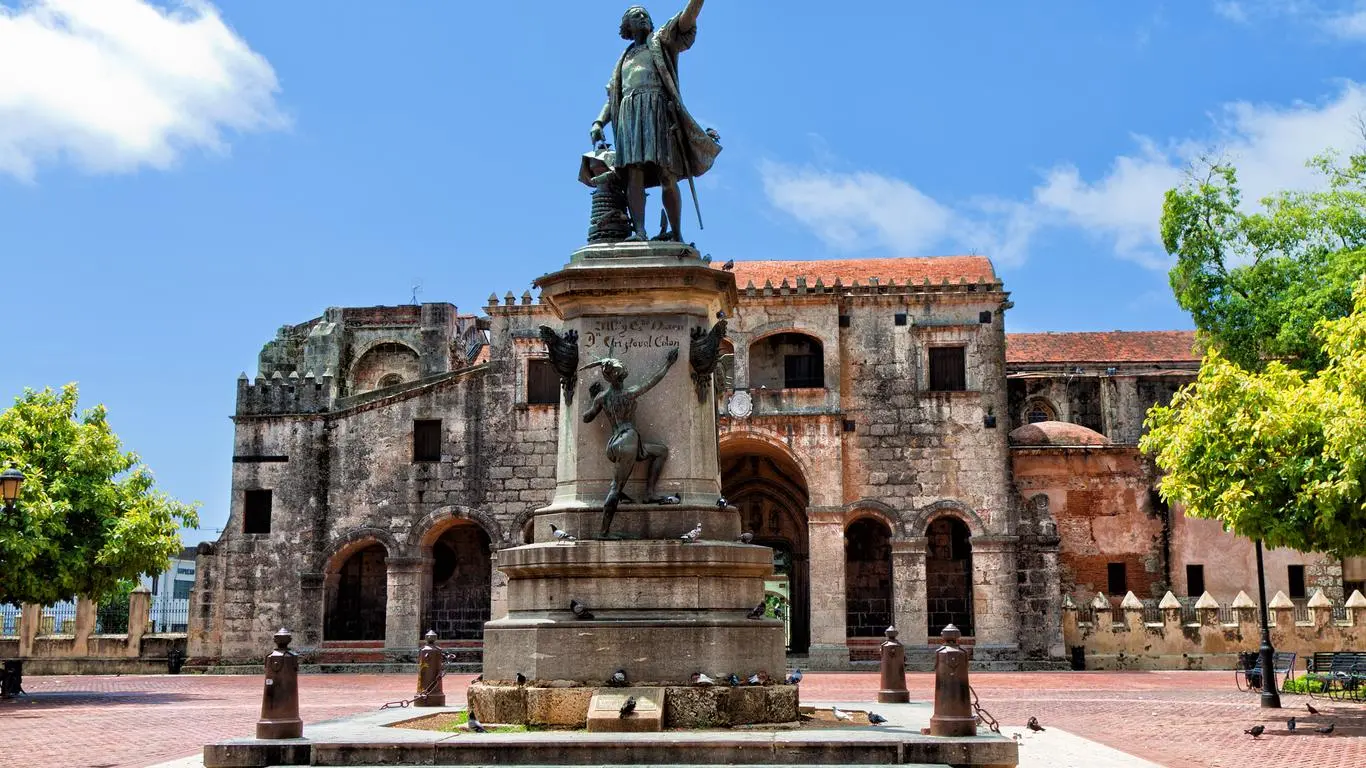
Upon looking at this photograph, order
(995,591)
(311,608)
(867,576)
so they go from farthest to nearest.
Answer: (867,576), (311,608), (995,591)

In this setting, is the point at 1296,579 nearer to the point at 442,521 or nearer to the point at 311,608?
the point at 442,521

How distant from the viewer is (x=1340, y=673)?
20344 mm

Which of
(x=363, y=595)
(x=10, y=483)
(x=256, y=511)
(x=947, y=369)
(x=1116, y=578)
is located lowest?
(x=363, y=595)

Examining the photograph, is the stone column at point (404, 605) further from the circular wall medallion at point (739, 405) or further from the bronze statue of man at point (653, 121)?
the bronze statue of man at point (653, 121)

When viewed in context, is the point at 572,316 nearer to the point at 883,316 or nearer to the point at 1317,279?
the point at 883,316

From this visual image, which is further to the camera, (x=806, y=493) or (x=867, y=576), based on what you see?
(x=867, y=576)

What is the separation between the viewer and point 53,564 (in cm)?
2364

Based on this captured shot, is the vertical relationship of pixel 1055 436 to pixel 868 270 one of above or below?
below

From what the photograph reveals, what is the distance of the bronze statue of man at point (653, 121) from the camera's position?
12750mm

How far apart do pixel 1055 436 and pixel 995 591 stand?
579 cm

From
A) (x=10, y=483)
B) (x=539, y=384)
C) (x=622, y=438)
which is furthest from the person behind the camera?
(x=539, y=384)

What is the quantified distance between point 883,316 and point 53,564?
20.0 meters

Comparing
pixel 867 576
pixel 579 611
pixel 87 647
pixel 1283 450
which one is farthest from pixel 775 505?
pixel 579 611

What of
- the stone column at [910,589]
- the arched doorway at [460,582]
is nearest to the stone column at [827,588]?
the stone column at [910,589]
